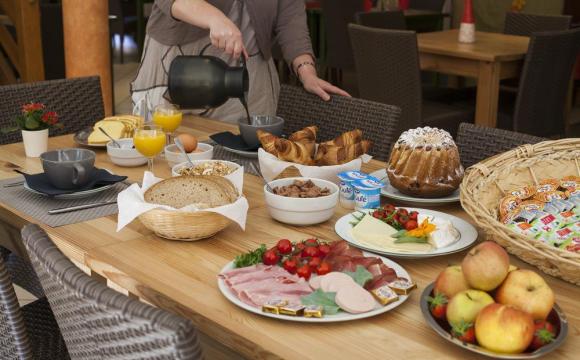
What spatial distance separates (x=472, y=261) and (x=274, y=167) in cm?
79

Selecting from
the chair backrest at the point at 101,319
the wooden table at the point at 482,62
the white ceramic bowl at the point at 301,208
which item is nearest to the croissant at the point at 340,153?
the white ceramic bowl at the point at 301,208

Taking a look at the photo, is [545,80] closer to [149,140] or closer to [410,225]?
[149,140]

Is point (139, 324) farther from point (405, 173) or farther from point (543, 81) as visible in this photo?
point (543, 81)

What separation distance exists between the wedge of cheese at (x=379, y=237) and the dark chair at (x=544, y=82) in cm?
244

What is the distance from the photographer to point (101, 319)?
102 centimetres

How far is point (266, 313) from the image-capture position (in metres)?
1.23

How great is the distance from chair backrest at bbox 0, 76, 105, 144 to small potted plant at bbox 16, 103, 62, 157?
46 cm

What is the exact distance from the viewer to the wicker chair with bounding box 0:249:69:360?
1.34 meters

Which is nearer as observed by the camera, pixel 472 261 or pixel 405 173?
pixel 472 261

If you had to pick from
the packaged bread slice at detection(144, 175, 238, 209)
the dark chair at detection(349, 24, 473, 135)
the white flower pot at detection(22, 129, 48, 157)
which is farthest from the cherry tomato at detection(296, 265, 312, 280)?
the dark chair at detection(349, 24, 473, 135)

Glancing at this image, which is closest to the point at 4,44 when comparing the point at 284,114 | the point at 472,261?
the point at 284,114

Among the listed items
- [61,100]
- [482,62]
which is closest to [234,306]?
[61,100]

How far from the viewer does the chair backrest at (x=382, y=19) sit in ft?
15.6

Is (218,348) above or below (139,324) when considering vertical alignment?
below
